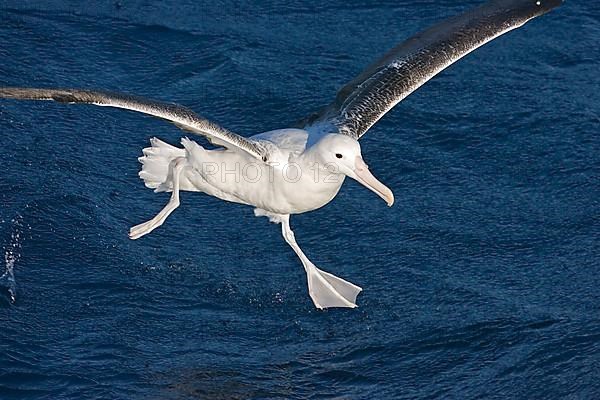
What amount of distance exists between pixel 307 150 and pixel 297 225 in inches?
67.3

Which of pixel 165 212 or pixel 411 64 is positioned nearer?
pixel 165 212

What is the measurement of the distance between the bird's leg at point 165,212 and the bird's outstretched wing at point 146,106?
2.18 feet

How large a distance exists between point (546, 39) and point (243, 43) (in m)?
3.25

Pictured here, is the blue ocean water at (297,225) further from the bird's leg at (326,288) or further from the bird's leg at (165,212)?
the bird's leg at (165,212)

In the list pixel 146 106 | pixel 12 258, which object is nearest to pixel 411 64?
pixel 146 106

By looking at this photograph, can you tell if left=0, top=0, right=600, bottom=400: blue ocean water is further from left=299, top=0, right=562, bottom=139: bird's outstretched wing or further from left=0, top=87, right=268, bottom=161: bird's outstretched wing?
left=0, top=87, right=268, bottom=161: bird's outstretched wing

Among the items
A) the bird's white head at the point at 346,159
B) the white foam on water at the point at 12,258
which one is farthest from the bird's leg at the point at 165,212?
the bird's white head at the point at 346,159

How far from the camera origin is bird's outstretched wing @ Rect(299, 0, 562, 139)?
31.3ft

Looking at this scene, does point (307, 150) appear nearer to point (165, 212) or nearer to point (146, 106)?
point (165, 212)

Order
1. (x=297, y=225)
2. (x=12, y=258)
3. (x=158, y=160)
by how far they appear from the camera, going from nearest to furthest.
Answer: (x=12, y=258), (x=158, y=160), (x=297, y=225)

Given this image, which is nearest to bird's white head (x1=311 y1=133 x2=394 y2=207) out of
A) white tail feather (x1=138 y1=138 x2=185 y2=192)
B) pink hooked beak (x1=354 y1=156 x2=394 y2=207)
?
pink hooked beak (x1=354 y1=156 x2=394 y2=207)

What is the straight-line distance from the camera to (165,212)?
9.24 meters

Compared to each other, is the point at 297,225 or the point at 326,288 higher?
the point at 297,225

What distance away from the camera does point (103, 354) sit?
8508 millimetres
